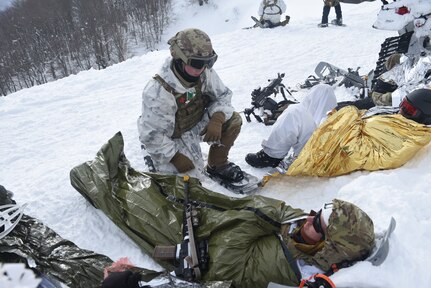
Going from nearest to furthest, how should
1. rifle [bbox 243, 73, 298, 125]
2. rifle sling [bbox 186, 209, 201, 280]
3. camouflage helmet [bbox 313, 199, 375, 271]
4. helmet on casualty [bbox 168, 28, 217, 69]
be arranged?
camouflage helmet [bbox 313, 199, 375, 271]
rifle sling [bbox 186, 209, 201, 280]
helmet on casualty [bbox 168, 28, 217, 69]
rifle [bbox 243, 73, 298, 125]

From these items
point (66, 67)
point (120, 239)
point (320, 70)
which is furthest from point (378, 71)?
point (66, 67)

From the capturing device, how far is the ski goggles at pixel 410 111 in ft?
9.84

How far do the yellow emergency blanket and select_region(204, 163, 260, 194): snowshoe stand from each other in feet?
1.22

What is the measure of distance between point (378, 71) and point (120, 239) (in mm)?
4487

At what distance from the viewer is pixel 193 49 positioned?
282cm

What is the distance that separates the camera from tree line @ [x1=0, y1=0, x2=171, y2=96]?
3139cm

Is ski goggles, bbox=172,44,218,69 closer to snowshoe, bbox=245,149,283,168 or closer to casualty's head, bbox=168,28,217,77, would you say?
casualty's head, bbox=168,28,217,77

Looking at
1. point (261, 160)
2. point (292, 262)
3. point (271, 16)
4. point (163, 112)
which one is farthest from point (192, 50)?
point (271, 16)

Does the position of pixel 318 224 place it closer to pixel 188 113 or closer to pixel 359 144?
pixel 359 144

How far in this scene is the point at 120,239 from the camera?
2686 mm

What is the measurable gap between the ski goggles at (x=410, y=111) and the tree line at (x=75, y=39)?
29500 mm

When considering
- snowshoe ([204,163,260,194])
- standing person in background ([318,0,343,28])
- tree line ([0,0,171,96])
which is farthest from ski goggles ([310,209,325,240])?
tree line ([0,0,171,96])

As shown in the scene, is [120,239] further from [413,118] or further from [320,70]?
[320,70]

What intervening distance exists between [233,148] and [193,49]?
1782 mm
